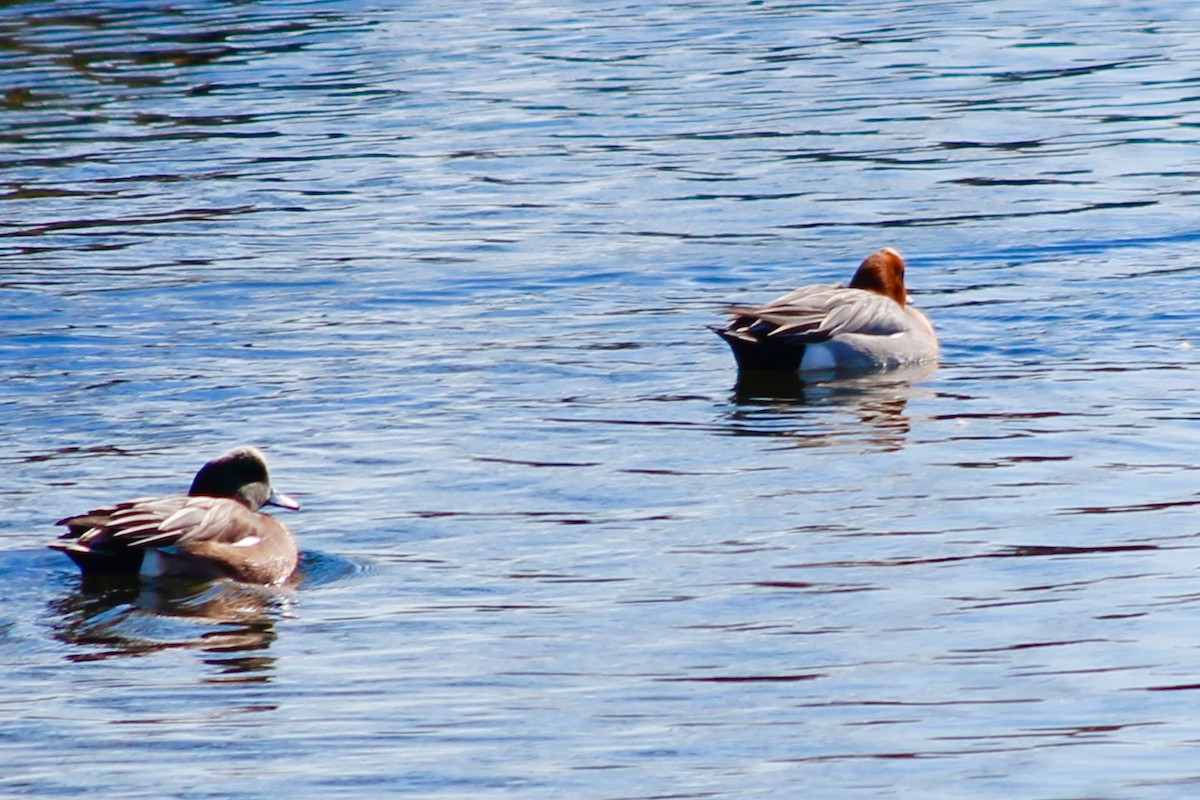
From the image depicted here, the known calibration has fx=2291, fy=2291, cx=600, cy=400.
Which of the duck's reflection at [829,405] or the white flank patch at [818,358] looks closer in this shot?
the duck's reflection at [829,405]

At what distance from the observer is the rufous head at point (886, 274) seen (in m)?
14.8

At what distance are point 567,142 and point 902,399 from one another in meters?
9.31

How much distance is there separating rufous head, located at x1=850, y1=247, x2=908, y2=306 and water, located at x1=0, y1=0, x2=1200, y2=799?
0.45 meters

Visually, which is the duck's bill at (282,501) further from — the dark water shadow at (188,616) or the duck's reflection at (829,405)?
the duck's reflection at (829,405)

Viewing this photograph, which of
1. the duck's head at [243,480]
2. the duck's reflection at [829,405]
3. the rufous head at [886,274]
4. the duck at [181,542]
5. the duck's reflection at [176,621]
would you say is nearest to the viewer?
the duck's reflection at [176,621]

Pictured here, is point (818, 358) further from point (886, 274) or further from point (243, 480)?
point (243, 480)

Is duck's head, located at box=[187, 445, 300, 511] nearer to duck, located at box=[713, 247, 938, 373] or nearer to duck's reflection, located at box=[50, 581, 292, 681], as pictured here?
duck's reflection, located at box=[50, 581, 292, 681]

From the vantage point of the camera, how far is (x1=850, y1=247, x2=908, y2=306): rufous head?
48.5 ft

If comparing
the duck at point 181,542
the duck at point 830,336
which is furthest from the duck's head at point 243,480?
the duck at point 830,336

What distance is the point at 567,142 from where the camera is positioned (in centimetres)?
2195

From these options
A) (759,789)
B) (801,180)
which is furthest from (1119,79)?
(759,789)

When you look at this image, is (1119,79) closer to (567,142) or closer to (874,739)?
(567,142)

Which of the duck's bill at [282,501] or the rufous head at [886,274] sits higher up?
the duck's bill at [282,501]

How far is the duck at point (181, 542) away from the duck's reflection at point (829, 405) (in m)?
3.28
